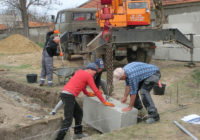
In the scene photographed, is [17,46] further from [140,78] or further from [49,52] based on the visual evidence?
[140,78]

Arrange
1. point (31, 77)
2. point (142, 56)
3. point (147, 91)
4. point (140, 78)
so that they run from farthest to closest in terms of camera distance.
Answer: point (142, 56), point (31, 77), point (147, 91), point (140, 78)

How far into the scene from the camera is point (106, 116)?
217 inches

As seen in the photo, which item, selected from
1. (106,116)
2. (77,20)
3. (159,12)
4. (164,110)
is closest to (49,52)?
(106,116)

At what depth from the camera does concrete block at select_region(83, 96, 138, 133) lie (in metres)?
5.26

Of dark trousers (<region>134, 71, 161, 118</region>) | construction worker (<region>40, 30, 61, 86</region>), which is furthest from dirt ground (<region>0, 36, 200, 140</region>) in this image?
construction worker (<region>40, 30, 61, 86</region>)

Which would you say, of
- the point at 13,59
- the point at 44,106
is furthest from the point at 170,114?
the point at 13,59

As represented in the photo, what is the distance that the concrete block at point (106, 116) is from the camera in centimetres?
526

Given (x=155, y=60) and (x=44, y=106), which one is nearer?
(x=44, y=106)

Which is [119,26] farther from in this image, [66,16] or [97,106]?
[97,106]

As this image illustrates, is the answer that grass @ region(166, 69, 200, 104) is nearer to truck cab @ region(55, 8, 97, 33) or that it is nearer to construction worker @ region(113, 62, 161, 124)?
construction worker @ region(113, 62, 161, 124)

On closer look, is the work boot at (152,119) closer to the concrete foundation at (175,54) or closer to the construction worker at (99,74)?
the construction worker at (99,74)

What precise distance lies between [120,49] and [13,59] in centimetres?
923

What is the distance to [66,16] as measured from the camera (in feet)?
45.4

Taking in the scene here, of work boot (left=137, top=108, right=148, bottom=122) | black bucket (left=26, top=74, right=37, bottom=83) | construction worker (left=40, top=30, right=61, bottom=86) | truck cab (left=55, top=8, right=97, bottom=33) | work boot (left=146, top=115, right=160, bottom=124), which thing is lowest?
work boot (left=137, top=108, right=148, bottom=122)
